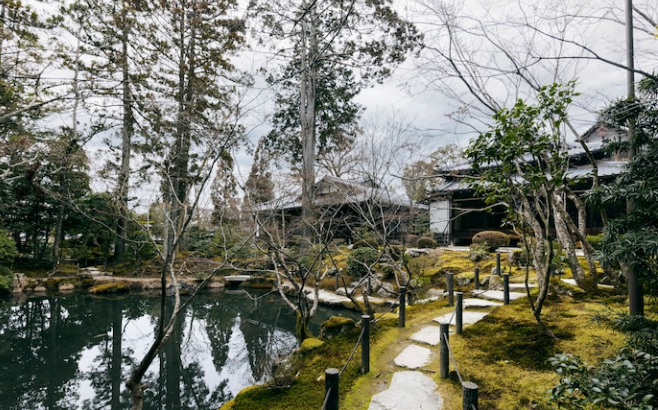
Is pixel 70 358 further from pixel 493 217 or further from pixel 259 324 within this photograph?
pixel 493 217

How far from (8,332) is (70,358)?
329 centimetres

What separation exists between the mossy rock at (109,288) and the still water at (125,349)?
0.41 metres

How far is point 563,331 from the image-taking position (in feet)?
14.7

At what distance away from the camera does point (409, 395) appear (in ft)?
11.6

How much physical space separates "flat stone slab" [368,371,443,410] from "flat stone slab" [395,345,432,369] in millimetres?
337

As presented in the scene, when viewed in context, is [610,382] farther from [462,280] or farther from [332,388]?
[462,280]

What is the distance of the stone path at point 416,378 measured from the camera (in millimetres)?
3393

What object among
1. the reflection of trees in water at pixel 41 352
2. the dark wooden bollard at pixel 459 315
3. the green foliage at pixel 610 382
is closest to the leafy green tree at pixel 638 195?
the green foliage at pixel 610 382

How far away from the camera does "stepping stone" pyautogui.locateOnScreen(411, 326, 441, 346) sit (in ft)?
16.5

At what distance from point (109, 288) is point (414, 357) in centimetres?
1410

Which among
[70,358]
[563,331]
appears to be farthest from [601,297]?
[70,358]

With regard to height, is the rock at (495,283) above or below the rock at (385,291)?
above

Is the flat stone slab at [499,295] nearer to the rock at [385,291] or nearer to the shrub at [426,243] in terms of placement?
the rock at [385,291]

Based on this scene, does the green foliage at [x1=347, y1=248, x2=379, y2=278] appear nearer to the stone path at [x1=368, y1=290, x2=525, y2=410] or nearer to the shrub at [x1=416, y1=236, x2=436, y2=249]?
the shrub at [x1=416, y1=236, x2=436, y2=249]
